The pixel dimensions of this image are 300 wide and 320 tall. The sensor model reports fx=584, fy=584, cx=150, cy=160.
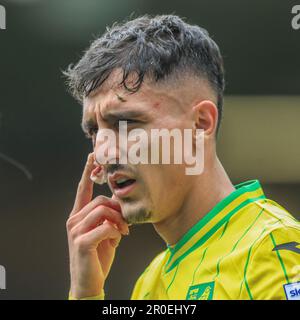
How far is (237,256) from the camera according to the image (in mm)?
1643

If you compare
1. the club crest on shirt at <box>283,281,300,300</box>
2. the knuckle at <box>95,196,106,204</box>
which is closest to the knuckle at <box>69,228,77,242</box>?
the knuckle at <box>95,196,106,204</box>

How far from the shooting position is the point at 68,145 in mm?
4406

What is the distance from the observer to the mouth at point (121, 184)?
1840 mm

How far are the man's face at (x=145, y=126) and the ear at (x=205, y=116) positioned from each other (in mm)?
26

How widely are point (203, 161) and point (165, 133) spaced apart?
17cm

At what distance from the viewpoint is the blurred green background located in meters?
4.12

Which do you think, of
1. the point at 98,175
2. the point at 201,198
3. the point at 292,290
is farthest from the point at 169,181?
the point at 292,290

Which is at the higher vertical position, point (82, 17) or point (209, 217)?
point (82, 17)

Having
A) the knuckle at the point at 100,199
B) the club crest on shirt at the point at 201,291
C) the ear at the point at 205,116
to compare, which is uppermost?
the ear at the point at 205,116

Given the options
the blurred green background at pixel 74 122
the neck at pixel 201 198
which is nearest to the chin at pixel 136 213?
the neck at pixel 201 198

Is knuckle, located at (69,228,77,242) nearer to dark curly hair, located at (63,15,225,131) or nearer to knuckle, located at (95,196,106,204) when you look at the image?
knuckle, located at (95,196,106,204)

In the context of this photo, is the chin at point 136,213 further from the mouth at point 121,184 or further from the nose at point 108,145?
the nose at point 108,145

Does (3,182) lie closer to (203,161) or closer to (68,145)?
(68,145)
